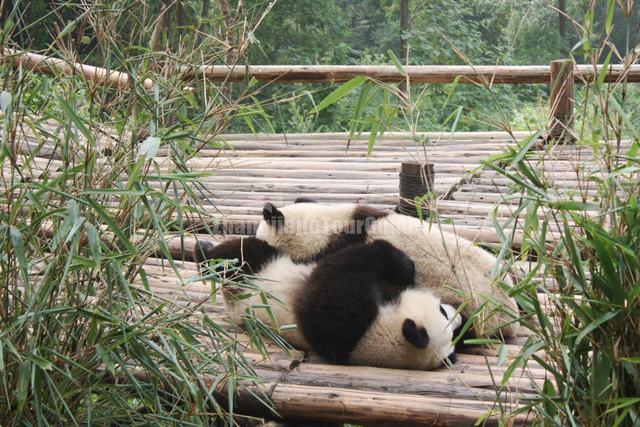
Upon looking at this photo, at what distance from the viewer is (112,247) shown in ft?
6.31

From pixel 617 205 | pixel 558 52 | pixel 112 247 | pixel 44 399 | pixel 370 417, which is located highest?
pixel 558 52

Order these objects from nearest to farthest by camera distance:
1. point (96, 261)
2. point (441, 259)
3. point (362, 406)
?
point (96, 261), point (362, 406), point (441, 259)

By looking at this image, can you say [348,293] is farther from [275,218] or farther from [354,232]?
[275,218]

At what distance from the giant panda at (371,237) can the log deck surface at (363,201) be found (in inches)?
5.0

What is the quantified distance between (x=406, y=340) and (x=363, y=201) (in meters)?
1.51

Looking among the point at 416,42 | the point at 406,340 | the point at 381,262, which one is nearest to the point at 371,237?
the point at 381,262

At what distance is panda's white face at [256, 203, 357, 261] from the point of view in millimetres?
2906

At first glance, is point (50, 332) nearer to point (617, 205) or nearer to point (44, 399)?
point (44, 399)

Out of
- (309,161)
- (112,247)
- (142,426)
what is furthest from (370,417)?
(309,161)

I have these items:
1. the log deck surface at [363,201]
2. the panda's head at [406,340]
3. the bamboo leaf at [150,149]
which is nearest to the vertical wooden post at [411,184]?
the log deck surface at [363,201]

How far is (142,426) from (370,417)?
2.00 ft

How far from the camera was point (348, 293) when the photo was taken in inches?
94.0

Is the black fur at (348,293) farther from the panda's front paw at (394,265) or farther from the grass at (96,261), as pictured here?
the grass at (96,261)

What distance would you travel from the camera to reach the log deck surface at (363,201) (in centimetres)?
203
